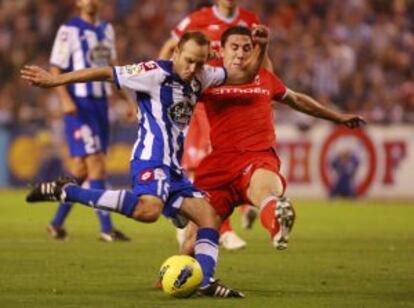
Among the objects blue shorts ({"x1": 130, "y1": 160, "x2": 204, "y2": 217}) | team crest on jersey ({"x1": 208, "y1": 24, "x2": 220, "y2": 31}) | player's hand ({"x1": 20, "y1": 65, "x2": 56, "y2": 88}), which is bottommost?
blue shorts ({"x1": 130, "y1": 160, "x2": 204, "y2": 217})

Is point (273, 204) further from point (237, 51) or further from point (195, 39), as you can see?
point (237, 51)

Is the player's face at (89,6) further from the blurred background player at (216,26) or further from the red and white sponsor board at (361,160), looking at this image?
the red and white sponsor board at (361,160)

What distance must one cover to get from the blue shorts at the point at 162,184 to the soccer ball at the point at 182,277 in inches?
18.2

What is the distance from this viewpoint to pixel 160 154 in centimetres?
898

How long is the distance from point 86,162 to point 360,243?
3063 millimetres

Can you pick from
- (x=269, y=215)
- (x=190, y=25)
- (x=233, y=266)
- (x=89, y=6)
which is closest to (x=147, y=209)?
(x=269, y=215)

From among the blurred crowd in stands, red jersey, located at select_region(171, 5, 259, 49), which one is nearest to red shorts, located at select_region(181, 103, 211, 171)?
red jersey, located at select_region(171, 5, 259, 49)

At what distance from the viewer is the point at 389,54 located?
77.8 feet

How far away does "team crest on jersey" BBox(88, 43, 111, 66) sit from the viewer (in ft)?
45.1

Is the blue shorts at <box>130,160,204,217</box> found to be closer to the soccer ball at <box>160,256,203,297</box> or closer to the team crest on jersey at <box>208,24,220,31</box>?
the soccer ball at <box>160,256,203,297</box>

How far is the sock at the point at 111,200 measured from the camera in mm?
8766

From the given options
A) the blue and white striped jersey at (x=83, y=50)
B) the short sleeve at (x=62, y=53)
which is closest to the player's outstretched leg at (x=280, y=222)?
the blue and white striped jersey at (x=83, y=50)

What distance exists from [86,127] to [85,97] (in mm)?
329

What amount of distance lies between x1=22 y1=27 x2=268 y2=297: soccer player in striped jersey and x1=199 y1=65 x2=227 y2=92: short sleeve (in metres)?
0.07
